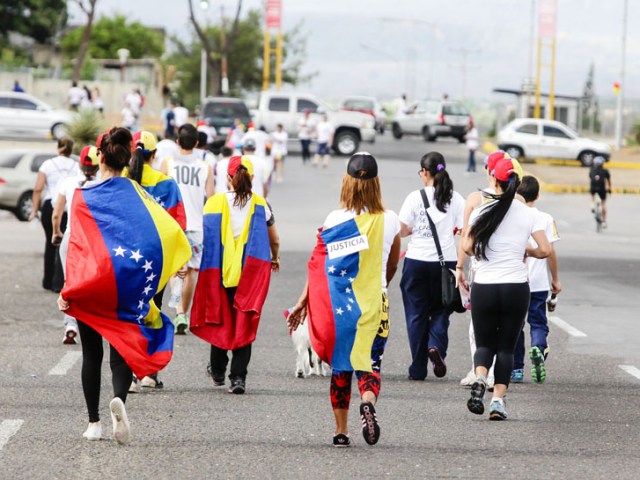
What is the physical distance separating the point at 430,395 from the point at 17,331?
179 inches

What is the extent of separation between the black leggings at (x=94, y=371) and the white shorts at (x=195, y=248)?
4343 millimetres

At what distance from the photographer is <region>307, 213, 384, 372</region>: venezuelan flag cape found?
24.6 feet

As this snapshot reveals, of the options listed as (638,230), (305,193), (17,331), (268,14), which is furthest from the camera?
(268,14)

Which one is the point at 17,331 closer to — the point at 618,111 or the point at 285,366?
the point at 285,366

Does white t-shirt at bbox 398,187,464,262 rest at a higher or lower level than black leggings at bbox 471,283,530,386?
higher

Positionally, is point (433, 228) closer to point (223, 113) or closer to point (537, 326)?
point (537, 326)

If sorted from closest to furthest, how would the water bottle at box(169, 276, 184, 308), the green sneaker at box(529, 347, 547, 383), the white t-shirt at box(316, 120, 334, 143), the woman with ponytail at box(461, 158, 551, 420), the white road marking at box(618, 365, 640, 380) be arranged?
the woman with ponytail at box(461, 158, 551, 420), the green sneaker at box(529, 347, 547, 383), the white road marking at box(618, 365, 640, 380), the water bottle at box(169, 276, 184, 308), the white t-shirt at box(316, 120, 334, 143)

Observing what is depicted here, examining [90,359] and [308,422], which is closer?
[90,359]

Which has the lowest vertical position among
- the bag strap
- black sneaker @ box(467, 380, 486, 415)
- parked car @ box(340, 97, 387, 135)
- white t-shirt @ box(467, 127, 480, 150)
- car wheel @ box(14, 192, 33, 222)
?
car wheel @ box(14, 192, 33, 222)

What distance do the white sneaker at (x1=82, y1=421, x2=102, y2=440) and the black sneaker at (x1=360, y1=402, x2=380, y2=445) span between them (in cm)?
149

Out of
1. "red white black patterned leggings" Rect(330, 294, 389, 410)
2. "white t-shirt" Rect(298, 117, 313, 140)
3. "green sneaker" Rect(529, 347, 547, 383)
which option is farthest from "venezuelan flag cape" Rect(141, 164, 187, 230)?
"white t-shirt" Rect(298, 117, 313, 140)

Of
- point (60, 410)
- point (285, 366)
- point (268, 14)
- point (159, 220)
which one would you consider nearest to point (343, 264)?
point (159, 220)

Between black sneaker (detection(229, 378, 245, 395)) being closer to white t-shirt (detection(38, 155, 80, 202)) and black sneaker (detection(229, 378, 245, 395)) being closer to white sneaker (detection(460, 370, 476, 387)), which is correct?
white sneaker (detection(460, 370, 476, 387))

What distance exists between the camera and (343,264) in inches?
296
